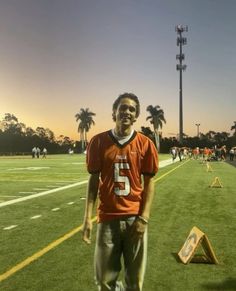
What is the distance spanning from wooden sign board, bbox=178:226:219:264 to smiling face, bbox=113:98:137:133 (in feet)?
12.5

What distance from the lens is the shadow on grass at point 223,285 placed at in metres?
Result: 6.17

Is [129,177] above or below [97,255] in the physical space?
above

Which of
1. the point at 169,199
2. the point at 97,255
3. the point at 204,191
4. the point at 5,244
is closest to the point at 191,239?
the point at 5,244

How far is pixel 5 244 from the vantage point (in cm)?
868

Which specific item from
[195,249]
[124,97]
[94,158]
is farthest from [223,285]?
[124,97]

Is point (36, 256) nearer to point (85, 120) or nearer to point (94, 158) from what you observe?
point (94, 158)

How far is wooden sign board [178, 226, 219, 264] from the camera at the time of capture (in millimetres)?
7336

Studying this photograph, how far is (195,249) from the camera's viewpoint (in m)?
7.34

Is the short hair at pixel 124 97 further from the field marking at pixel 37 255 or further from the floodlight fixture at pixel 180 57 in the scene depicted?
the floodlight fixture at pixel 180 57

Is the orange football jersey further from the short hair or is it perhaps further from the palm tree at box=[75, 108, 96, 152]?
the palm tree at box=[75, 108, 96, 152]

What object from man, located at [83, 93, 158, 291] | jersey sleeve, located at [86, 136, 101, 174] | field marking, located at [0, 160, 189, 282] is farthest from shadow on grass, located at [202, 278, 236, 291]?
jersey sleeve, located at [86, 136, 101, 174]

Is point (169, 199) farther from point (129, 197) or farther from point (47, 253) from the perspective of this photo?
Answer: point (129, 197)

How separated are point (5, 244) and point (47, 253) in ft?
3.71

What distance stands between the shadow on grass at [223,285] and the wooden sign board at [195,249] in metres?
0.87
